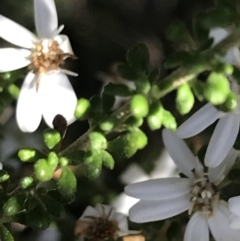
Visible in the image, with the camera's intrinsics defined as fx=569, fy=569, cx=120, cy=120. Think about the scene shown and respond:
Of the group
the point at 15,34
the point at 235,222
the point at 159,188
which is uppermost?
the point at 15,34

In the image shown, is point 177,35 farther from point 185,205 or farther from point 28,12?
point 28,12

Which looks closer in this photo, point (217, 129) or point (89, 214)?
point (217, 129)

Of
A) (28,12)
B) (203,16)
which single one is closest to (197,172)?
(203,16)

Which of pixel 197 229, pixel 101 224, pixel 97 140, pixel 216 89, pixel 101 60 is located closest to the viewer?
pixel 216 89

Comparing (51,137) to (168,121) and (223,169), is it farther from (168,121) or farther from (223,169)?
(223,169)

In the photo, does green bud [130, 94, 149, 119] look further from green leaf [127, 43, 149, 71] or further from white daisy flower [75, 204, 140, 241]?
white daisy flower [75, 204, 140, 241]

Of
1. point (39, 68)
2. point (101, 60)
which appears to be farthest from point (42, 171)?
point (101, 60)
